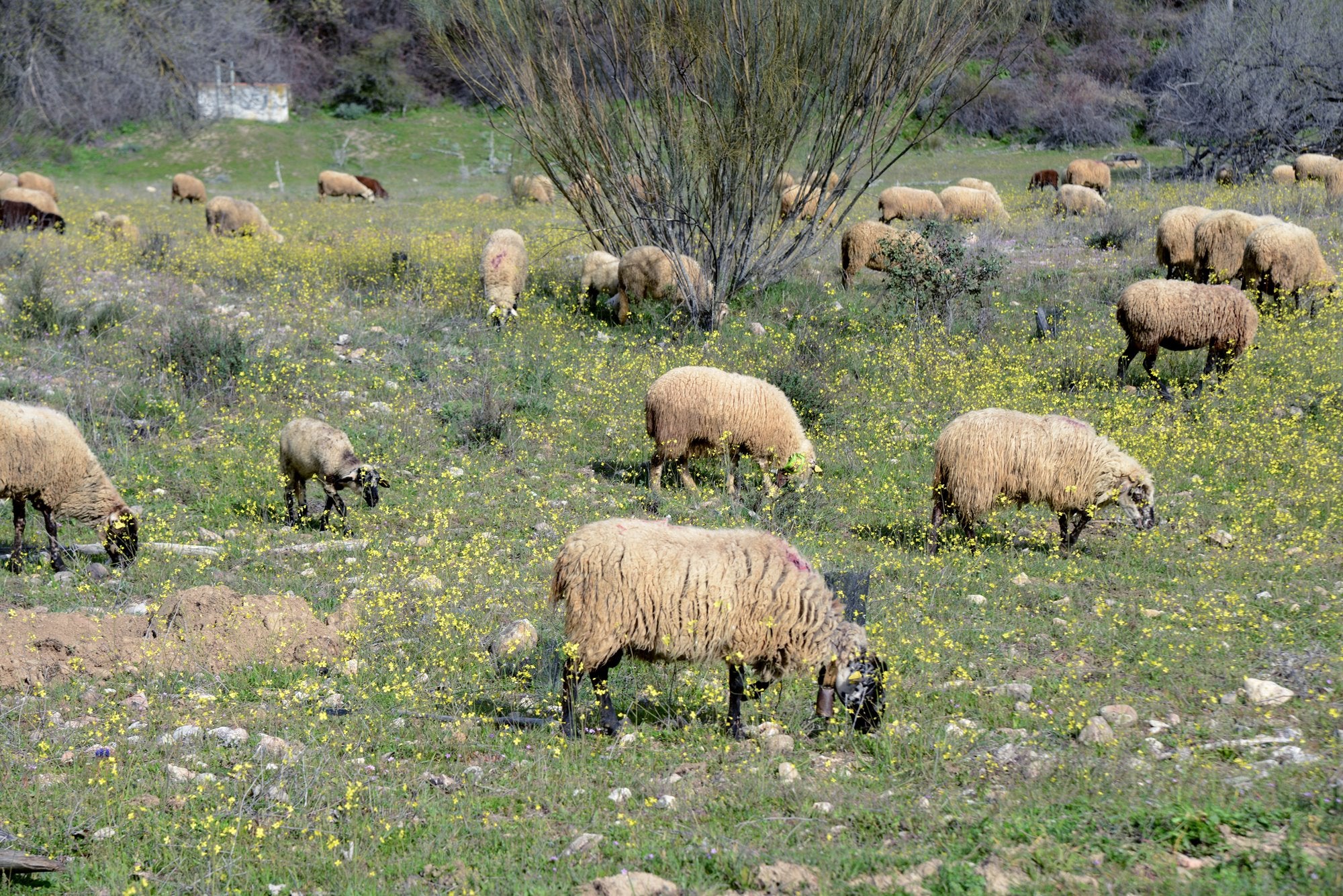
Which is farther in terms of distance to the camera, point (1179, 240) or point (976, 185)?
point (976, 185)

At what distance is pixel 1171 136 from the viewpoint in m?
38.4

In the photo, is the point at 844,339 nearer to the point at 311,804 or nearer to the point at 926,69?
the point at 926,69

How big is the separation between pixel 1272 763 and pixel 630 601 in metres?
3.24

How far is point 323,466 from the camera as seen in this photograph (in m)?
9.61

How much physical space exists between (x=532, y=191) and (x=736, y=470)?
1984cm

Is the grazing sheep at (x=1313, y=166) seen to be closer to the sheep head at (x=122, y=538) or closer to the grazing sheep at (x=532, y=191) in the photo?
the grazing sheep at (x=532, y=191)

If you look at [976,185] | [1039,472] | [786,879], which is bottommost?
[786,879]

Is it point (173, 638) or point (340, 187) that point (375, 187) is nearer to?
point (340, 187)

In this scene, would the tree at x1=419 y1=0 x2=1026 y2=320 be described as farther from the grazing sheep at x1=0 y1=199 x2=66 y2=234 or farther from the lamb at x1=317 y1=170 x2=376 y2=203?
the lamb at x1=317 y1=170 x2=376 y2=203

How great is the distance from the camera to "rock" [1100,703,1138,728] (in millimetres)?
5836

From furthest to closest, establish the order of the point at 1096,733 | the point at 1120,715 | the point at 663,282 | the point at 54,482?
the point at 663,282, the point at 54,482, the point at 1120,715, the point at 1096,733

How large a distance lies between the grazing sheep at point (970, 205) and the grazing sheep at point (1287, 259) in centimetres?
810

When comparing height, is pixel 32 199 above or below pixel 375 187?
above

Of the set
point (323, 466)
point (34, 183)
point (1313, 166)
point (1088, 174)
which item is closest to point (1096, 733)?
point (323, 466)
